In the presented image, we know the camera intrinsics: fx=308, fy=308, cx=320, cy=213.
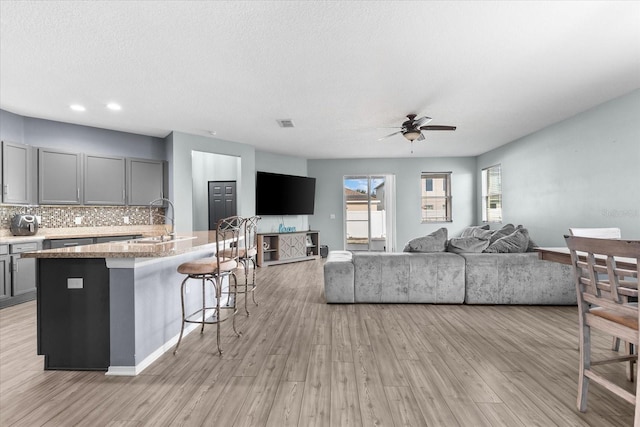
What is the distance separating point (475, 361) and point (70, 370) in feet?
10.3

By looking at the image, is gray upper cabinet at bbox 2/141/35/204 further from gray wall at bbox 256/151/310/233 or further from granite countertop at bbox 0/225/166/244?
gray wall at bbox 256/151/310/233

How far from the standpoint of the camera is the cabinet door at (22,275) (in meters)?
3.97

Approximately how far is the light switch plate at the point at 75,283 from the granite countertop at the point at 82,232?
2.46m

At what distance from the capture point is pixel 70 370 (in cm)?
234

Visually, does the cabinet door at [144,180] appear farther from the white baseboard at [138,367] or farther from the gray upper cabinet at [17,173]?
the white baseboard at [138,367]

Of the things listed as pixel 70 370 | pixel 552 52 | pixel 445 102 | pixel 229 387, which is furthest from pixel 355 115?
pixel 70 370

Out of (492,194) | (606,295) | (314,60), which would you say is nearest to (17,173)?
(314,60)

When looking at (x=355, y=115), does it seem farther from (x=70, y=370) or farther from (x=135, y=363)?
(x=70, y=370)

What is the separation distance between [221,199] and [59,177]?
3241 mm

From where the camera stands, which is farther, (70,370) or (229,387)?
(70,370)

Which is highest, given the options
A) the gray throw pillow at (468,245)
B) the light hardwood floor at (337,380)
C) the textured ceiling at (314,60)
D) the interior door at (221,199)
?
the textured ceiling at (314,60)

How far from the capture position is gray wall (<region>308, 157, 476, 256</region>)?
325 inches

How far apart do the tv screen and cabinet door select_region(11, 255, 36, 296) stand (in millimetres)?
3960

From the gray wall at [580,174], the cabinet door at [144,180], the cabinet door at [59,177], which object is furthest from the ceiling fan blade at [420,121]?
the cabinet door at [59,177]
